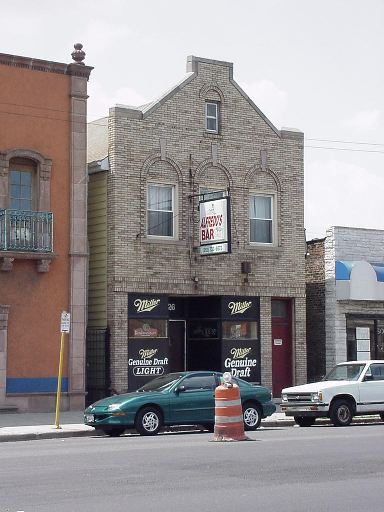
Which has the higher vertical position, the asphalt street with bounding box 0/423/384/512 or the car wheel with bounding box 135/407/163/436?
the car wheel with bounding box 135/407/163/436

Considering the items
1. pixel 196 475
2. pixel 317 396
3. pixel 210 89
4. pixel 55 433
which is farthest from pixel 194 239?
pixel 196 475

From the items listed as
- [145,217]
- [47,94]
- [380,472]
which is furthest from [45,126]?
[380,472]

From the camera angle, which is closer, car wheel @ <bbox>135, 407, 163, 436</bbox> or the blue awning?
car wheel @ <bbox>135, 407, 163, 436</bbox>

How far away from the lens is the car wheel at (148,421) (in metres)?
22.3

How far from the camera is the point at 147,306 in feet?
100

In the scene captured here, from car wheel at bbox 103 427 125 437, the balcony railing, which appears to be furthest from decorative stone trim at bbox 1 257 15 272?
car wheel at bbox 103 427 125 437

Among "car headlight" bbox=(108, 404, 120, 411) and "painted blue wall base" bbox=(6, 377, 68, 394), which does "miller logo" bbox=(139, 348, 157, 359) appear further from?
"car headlight" bbox=(108, 404, 120, 411)

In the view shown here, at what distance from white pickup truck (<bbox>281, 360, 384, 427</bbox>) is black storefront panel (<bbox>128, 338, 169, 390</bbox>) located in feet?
19.2

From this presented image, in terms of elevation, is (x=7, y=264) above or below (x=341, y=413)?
above

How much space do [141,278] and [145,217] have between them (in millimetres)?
1699

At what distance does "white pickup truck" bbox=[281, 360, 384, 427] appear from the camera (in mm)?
24719

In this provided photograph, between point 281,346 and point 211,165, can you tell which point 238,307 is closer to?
point 281,346

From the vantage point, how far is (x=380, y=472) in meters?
14.7

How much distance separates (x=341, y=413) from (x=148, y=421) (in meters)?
4.91
